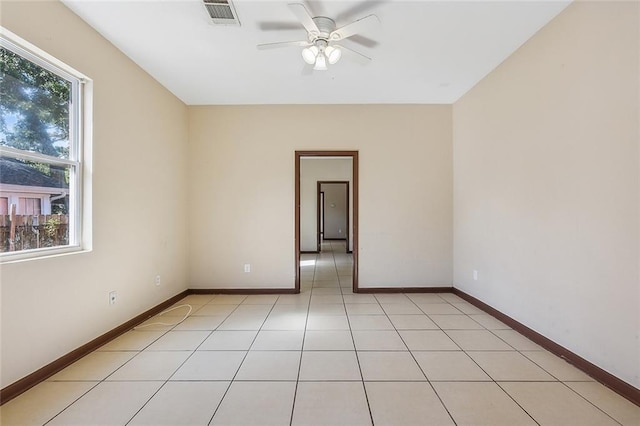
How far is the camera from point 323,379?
6.25 ft

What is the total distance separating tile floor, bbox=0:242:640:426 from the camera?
1575 millimetres

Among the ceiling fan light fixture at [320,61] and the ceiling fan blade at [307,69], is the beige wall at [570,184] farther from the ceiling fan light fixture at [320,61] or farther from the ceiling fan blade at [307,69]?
the ceiling fan blade at [307,69]

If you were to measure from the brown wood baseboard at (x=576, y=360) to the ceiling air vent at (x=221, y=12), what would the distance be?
12.1ft

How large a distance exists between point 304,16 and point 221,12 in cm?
69

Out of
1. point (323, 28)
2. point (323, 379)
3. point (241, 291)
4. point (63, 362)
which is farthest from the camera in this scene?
point (241, 291)

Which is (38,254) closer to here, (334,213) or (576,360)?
(576,360)

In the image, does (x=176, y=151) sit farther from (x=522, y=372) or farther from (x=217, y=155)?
(x=522, y=372)

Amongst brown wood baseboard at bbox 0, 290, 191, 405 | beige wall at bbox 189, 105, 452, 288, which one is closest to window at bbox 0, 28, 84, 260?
brown wood baseboard at bbox 0, 290, 191, 405

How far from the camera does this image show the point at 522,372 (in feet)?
6.53

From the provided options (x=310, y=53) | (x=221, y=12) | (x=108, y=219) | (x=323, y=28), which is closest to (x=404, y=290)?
(x=310, y=53)

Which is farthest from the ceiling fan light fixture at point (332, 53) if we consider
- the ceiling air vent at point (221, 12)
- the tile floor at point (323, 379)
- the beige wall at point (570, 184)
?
the tile floor at point (323, 379)

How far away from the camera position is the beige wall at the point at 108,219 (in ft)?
5.90

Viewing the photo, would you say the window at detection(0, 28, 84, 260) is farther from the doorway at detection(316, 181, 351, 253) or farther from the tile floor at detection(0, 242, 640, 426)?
the doorway at detection(316, 181, 351, 253)

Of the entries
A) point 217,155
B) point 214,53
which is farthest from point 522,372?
point 217,155
